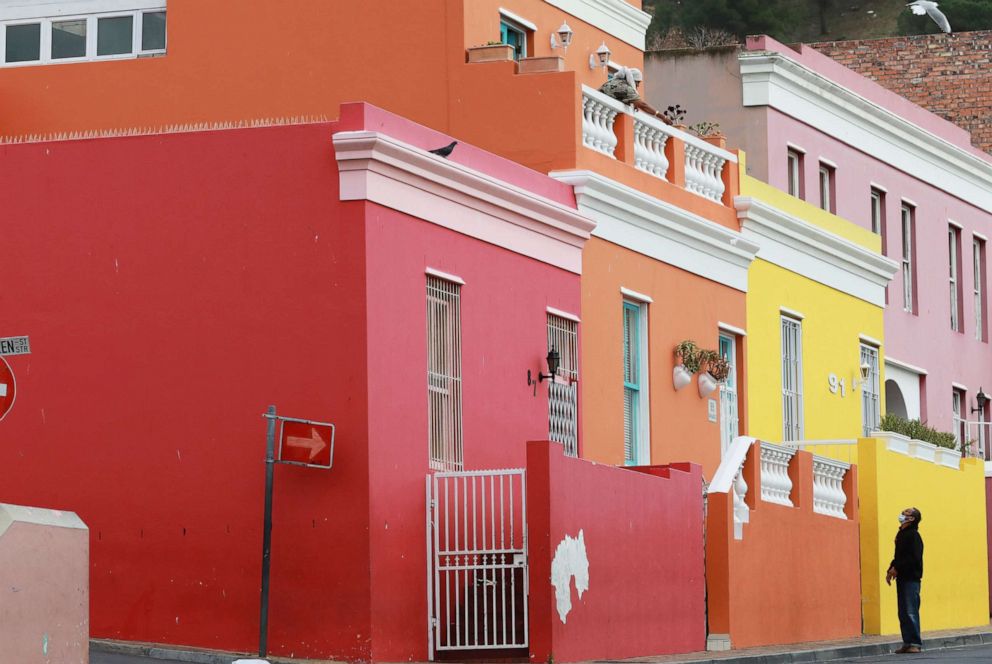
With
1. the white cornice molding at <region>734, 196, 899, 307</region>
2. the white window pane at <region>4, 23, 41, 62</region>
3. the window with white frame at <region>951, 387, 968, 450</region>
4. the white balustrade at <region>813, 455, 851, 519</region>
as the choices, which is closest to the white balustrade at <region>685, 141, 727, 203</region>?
the white cornice molding at <region>734, 196, 899, 307</region>

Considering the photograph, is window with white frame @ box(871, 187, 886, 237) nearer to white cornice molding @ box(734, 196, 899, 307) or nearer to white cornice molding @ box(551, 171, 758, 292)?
white cornice molding @ box(734, 196, 899, 307)

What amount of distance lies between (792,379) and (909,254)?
25.1 ft

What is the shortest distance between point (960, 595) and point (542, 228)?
10.3 metres

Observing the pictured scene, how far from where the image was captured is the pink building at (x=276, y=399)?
706 inches

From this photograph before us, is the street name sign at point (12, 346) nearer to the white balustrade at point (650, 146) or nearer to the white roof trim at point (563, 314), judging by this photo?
the white roof trim at point (563, 314)

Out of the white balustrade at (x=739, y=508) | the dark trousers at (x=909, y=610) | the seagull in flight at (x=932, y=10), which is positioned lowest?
the dark trousers at (x=909, y=610)

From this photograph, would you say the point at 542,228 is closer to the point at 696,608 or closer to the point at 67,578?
the point at 696,608

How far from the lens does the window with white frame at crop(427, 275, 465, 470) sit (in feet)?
62.5

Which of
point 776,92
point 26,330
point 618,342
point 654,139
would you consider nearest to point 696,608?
point 618,342

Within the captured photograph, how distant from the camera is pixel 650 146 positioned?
23844 mm

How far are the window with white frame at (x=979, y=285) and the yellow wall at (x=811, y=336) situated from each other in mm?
6918

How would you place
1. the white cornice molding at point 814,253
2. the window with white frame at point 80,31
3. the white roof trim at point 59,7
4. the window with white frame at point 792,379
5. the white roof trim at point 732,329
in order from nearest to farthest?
the white roof trim at point 732,329
the window with white frame at point 80,31
the white roof trim at point 59,7
the white cornice molding at point 814,253
the window with white frame at point 792,379

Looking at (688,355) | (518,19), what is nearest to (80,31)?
(518,19)

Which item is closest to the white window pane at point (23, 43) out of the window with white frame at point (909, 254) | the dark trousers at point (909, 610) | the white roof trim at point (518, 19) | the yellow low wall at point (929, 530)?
the white roof trim at point (518, 19)
